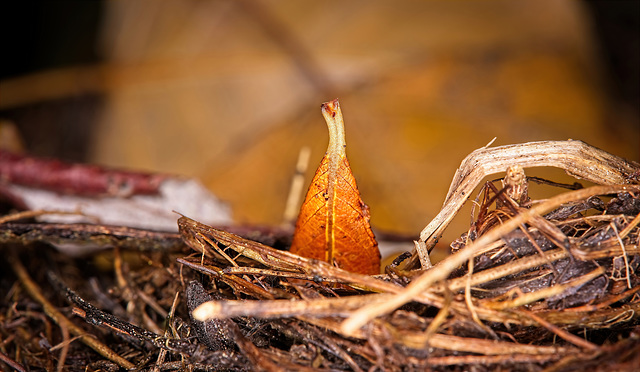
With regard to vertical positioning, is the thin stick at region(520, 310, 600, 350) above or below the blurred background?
below

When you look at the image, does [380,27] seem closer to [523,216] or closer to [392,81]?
[392,81]

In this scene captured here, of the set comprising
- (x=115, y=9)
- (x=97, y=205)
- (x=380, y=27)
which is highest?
(x=115, y=9)

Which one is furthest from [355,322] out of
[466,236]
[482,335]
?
[466,236]

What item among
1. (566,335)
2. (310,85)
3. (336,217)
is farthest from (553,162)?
(310,85)

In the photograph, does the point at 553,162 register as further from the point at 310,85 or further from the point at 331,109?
the point at 310,85

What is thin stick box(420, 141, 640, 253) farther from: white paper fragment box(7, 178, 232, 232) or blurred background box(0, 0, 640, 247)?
white paper fragment box(7, 178, 232, 232)

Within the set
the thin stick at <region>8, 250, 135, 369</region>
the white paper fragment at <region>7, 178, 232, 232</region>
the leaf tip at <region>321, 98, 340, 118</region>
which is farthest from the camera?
the white paper fragment at <region>7, 178, 232, 232</region>

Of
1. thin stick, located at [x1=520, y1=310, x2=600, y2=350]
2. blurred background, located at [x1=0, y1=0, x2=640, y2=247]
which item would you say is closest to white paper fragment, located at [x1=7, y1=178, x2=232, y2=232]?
blurred background, located at [x1=0, y1=0, x2=640, y2=247]
